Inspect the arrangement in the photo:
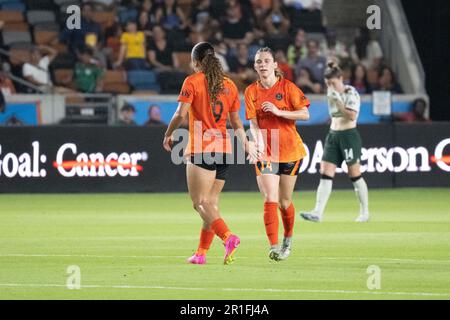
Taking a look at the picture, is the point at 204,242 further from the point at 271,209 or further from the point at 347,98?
the point at 347,98

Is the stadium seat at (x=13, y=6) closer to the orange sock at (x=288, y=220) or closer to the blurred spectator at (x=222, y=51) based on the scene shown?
the blurred spectator at (x=222, y=51)

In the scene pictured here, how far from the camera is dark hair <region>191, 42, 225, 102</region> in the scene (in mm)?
12742

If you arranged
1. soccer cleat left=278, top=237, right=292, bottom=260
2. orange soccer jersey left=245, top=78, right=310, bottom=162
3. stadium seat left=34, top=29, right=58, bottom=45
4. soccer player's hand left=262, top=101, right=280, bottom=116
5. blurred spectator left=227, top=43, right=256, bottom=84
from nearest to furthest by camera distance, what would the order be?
1. soccer player's hand left=262, top=101, right=280, bottom=116
2. orange soccer jersey left=245, top=78, right=310, bottom=162
3. soccer cleat left=278, top=237, right=292, bottom=260
4. blurred spectator left=227, top=43, right=256, bottom=84
5. stadium seat left=34, top=29, right=58, bottom=45

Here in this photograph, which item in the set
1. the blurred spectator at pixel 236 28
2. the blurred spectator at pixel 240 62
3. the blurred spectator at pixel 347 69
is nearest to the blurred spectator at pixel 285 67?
the blurred spectator at pixel 240 62

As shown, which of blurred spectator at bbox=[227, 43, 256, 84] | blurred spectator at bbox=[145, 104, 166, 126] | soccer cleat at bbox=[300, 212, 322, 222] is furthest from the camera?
blurred spectator at bbox=[227, 43, 256, 84]

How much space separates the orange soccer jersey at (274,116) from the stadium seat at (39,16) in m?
17.4

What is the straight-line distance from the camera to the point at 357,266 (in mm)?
12688

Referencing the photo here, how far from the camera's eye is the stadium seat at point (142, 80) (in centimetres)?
2861

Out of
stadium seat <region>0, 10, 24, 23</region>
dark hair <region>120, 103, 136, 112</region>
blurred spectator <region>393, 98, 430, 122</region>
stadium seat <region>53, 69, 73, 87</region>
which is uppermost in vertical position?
stadium seat <region>0, 10, 24, 23</region>

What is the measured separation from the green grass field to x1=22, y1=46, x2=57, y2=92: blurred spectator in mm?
5226

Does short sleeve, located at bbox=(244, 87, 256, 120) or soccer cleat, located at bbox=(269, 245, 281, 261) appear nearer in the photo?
soccer cleat, located at bbox=(269, 245, 281, 261)

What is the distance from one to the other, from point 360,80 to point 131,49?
17.5ft

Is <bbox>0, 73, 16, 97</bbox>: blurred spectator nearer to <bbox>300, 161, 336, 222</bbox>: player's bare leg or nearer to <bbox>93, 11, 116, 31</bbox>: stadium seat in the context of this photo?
<bbox>93, 11, 116, 31</bbox>: stadium seat

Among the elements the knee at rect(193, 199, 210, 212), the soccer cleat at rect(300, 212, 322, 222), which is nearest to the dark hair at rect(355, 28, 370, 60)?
the soccer cleat at rect(300, 212, 322, 222)
